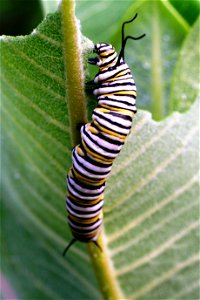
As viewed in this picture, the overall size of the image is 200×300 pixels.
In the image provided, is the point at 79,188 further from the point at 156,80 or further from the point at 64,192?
the point at 156,80

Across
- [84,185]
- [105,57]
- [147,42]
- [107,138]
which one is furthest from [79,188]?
[147,42]

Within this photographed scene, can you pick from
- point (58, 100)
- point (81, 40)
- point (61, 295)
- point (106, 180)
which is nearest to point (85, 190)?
point (106, 180)

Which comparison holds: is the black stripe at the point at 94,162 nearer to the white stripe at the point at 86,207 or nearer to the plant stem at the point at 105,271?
the white stripe at the point at 86,207

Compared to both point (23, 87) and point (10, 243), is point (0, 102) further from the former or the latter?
point (10, 243)

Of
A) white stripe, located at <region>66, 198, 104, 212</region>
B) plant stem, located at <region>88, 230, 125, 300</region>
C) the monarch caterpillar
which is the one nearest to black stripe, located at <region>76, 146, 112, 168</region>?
the monarch caterpillar

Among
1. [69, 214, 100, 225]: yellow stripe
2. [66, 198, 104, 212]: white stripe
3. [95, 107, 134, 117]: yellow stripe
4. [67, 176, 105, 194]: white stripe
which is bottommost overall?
[69, 214, 100, 225]: yellow stripe

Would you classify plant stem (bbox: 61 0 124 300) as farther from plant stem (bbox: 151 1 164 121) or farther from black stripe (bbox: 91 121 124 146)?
plant stem (bbox: 151 1 164 121)
